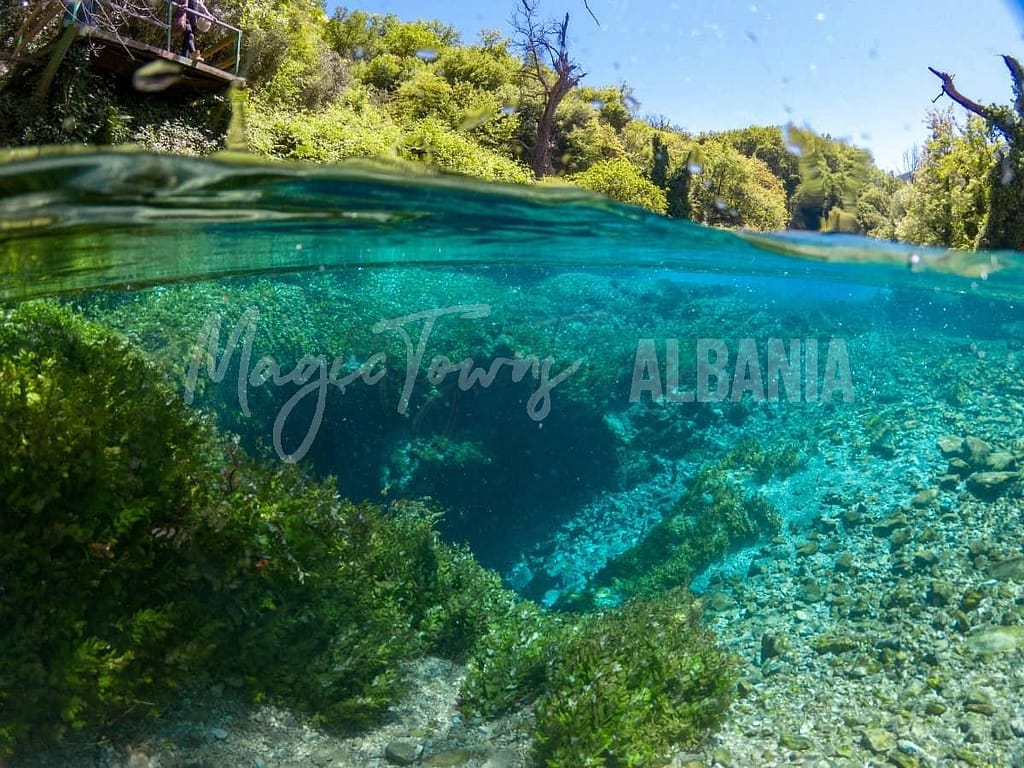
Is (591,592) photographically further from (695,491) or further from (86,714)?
(86,714)


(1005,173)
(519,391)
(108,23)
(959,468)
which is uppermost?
(108,23)

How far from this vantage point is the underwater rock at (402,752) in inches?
233

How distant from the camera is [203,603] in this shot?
5.83 meters

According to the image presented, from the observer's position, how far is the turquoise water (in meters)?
7.46

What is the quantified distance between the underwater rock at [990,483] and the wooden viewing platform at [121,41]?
13933 millimetres

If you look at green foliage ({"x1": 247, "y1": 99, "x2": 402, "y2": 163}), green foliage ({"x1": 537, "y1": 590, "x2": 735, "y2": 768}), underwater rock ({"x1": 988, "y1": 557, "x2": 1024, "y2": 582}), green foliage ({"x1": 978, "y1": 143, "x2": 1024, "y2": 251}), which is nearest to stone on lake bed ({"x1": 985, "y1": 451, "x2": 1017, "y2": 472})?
underwater rock ({"x1": 988, "y1": 557, "x2": 1024, "y2": 582})

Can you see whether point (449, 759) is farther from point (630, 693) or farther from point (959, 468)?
point (959, 468)

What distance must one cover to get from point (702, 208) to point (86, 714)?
9.36 meters

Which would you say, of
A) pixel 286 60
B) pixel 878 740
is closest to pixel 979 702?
pixel 878 740

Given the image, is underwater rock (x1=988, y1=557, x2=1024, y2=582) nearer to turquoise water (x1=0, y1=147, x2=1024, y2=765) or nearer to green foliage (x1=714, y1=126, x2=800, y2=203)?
turquoise water (x1=0, y1=147, x2=1024, y2=765)

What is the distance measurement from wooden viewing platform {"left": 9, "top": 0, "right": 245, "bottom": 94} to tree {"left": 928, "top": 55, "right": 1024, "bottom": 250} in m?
12.3

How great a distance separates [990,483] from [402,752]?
26.8 feet

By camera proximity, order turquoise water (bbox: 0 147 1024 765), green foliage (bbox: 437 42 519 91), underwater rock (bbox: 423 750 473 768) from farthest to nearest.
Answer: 1. green foliage (bbox: 437 42 519 91)
2. turquoise water (bbox: 0 147 1024 765)
3. underwater rock (bbox: 423 750 473 768)

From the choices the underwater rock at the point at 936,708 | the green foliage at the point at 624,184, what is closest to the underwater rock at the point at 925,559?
the underwater rock at the point at 936,708
